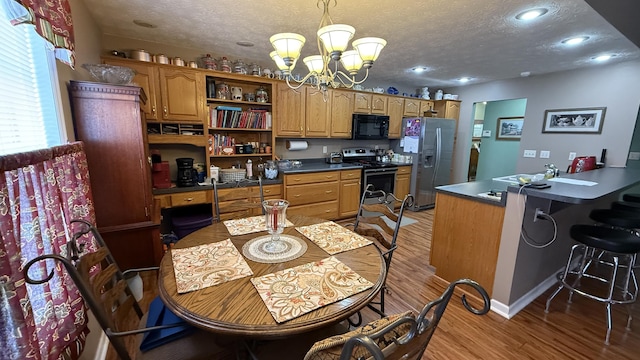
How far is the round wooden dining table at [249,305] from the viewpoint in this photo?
854mm

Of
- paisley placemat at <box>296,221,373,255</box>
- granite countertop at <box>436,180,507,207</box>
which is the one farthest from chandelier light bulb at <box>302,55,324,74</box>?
granite countertop at <box>436,180,507,207</box>

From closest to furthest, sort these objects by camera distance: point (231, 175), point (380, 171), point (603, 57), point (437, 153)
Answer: point (603, 57) < point (231, 175) < point (380, 171) < point (437, 153)

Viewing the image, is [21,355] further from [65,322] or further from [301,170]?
[301,170]

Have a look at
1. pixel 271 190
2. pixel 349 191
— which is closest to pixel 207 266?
pixel 271 190

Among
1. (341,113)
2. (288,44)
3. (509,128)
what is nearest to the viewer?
(288,44)

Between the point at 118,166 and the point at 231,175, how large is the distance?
4.62 ft

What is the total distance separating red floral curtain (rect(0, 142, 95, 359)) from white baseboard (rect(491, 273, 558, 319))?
267 centimetres

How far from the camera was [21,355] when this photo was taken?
725 millimetres

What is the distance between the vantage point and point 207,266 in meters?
1.20

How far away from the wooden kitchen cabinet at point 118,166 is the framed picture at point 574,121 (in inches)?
214

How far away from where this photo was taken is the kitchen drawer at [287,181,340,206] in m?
3.50

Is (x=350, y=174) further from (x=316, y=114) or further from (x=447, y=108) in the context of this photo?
(x=447, y=108)

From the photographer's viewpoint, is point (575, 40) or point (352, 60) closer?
point (352, 60)

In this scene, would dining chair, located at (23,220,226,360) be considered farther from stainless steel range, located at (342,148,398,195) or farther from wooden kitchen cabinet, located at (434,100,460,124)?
wooden kitchen cabinet, located at (434,100,460,124)
